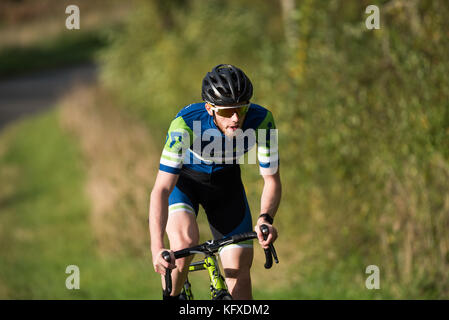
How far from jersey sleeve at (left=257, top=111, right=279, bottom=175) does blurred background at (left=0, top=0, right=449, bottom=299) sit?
3.02 metres

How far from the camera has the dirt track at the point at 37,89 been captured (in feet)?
82.2

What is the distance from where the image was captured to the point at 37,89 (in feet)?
94.7

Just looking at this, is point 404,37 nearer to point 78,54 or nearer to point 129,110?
point 129,110

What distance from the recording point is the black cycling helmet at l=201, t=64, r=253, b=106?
12.2 ft

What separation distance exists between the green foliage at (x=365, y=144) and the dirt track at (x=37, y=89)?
638 inches

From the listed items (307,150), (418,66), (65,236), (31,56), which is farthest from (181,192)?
(31,56)

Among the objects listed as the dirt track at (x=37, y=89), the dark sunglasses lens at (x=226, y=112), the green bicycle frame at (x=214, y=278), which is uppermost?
the dirt track at (x=37, y=89)

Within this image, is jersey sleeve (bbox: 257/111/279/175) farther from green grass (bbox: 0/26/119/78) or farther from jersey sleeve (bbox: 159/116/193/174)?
green grass (bbox: 0/26/119/78)

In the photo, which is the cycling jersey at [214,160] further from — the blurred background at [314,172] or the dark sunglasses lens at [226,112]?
the blurred background at [314,172]

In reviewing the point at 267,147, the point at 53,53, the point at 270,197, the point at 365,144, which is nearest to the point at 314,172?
the point at 365,144

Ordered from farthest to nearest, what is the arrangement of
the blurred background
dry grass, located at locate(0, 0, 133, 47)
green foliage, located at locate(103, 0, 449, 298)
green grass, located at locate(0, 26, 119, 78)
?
dry grass, located at locate(0, 0, 133, 47), green grass, located at locate(0, 26, 119, 78), the blurred background, green foliage, located at locate(103, 0, 449, 298)

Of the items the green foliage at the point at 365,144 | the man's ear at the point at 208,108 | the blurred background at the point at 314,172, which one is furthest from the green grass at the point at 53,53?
the man's ear at the point at 208,108

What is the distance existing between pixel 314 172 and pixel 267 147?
4242 millimetres

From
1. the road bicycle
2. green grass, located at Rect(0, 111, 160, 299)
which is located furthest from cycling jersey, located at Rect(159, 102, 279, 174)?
green grass, located at Rect(0, 111, 160, 299)
